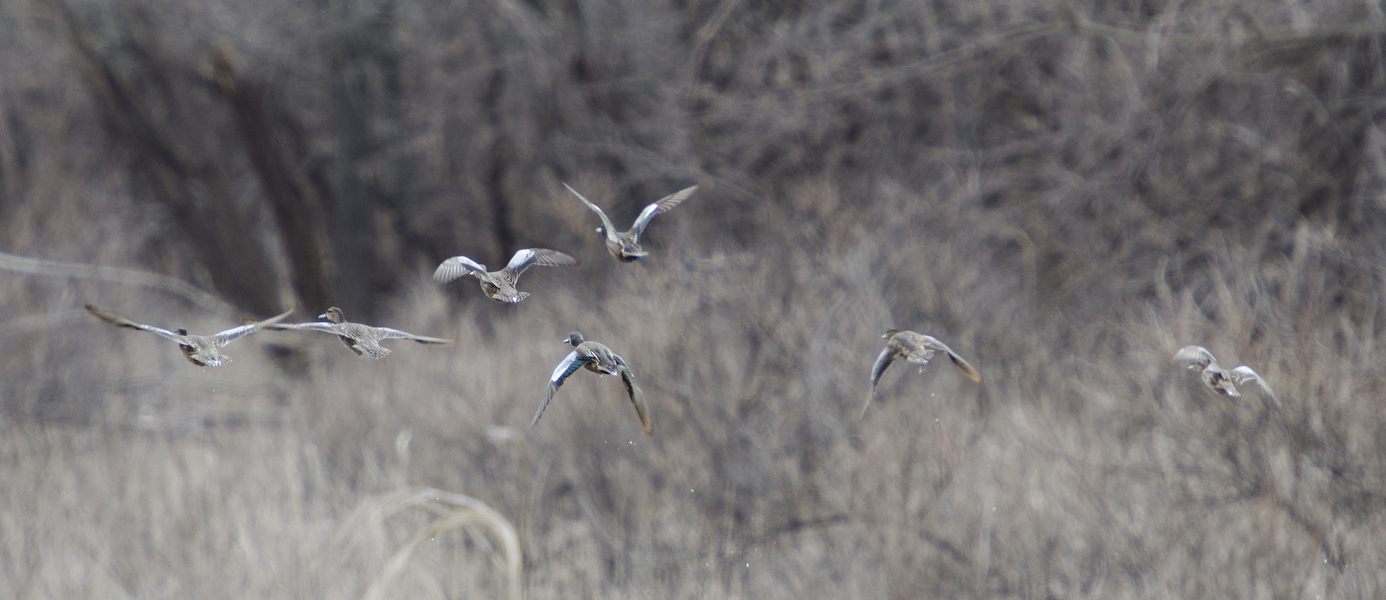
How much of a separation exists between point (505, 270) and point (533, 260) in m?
0.07

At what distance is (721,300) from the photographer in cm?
600

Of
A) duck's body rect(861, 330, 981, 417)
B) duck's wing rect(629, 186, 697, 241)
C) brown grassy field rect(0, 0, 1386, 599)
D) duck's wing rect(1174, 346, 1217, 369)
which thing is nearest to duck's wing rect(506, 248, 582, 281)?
duck's wing rect(629, 186, 697, 241)

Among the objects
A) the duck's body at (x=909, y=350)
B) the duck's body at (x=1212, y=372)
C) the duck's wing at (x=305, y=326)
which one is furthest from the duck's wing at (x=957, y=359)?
the duck's wing at (x=305, y=326)

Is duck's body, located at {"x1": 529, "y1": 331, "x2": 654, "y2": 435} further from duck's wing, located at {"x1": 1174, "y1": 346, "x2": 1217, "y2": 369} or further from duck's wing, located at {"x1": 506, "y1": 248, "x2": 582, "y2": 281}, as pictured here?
duck's wing, located at {"x1": 1174, "y1": 346, "x2": 1217, "y2": 369}

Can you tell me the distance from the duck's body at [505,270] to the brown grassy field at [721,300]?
53 cm

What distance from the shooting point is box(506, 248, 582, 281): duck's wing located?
1910 millimetres

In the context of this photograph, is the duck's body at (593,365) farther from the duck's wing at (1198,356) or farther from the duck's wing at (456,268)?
the duck's wing at (1198,356)

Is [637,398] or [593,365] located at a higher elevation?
[593,365]

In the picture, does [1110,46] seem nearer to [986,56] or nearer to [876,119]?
[986,56]

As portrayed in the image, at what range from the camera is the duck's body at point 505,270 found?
6.23 feet

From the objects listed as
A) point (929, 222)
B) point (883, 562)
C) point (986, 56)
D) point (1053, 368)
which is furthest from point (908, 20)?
point (883, 562)

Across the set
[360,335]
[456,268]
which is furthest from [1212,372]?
[360,335]

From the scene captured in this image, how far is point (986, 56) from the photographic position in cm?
807

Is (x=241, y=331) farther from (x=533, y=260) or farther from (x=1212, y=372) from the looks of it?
(x=1212, y=372)
